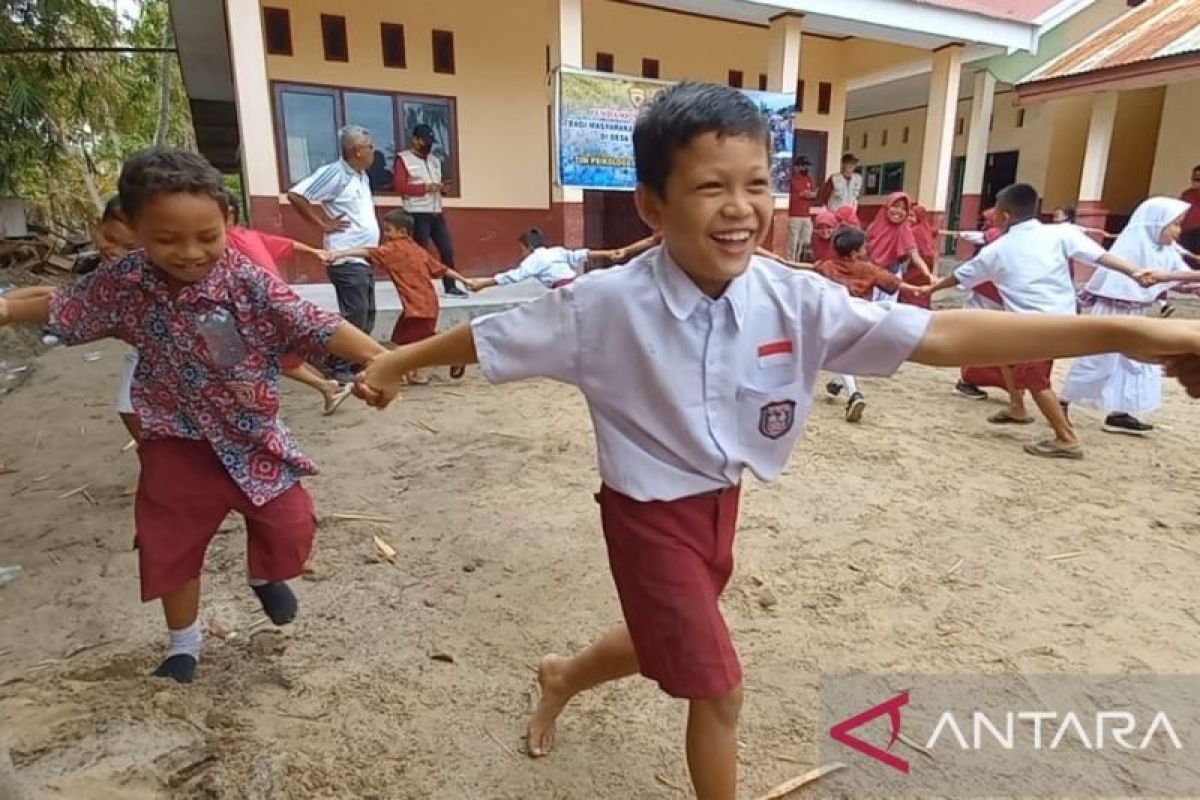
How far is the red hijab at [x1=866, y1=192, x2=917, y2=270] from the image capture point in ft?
24.3

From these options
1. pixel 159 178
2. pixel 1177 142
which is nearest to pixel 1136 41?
pixel 1177 142

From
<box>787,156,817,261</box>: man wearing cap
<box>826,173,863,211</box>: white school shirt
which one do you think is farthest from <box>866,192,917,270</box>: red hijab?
<box>787,156,817,261</box>: man wearing cap

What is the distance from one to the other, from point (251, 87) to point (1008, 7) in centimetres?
Result: 1150

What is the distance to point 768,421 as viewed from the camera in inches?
60.7

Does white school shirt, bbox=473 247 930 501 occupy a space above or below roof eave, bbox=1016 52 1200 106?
below

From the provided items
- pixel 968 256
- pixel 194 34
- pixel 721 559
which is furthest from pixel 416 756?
pixel 968 256

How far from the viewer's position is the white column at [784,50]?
970 cm

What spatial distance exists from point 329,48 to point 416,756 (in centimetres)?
913

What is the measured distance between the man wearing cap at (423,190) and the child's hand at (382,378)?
6185 millimetres

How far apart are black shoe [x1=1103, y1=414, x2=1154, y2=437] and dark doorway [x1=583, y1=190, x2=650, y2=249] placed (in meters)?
7.86

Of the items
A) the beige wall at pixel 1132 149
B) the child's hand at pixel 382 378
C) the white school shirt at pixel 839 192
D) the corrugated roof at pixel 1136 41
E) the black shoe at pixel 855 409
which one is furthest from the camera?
the beige wall at pixel 1132 149

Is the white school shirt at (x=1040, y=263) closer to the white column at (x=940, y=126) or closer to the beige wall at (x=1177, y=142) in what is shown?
the white column at (x=940, y=126)

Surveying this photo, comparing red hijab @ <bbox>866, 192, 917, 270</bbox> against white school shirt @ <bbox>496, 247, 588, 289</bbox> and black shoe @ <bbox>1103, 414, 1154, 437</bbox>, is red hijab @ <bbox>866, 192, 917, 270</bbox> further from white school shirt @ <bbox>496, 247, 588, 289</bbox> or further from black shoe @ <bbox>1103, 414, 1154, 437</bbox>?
white school shirt @ <bbox>496, 247, 588, 289</bbox>

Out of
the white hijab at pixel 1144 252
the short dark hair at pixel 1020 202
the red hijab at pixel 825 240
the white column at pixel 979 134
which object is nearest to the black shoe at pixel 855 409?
the short dark hair at pixel 1020 202
